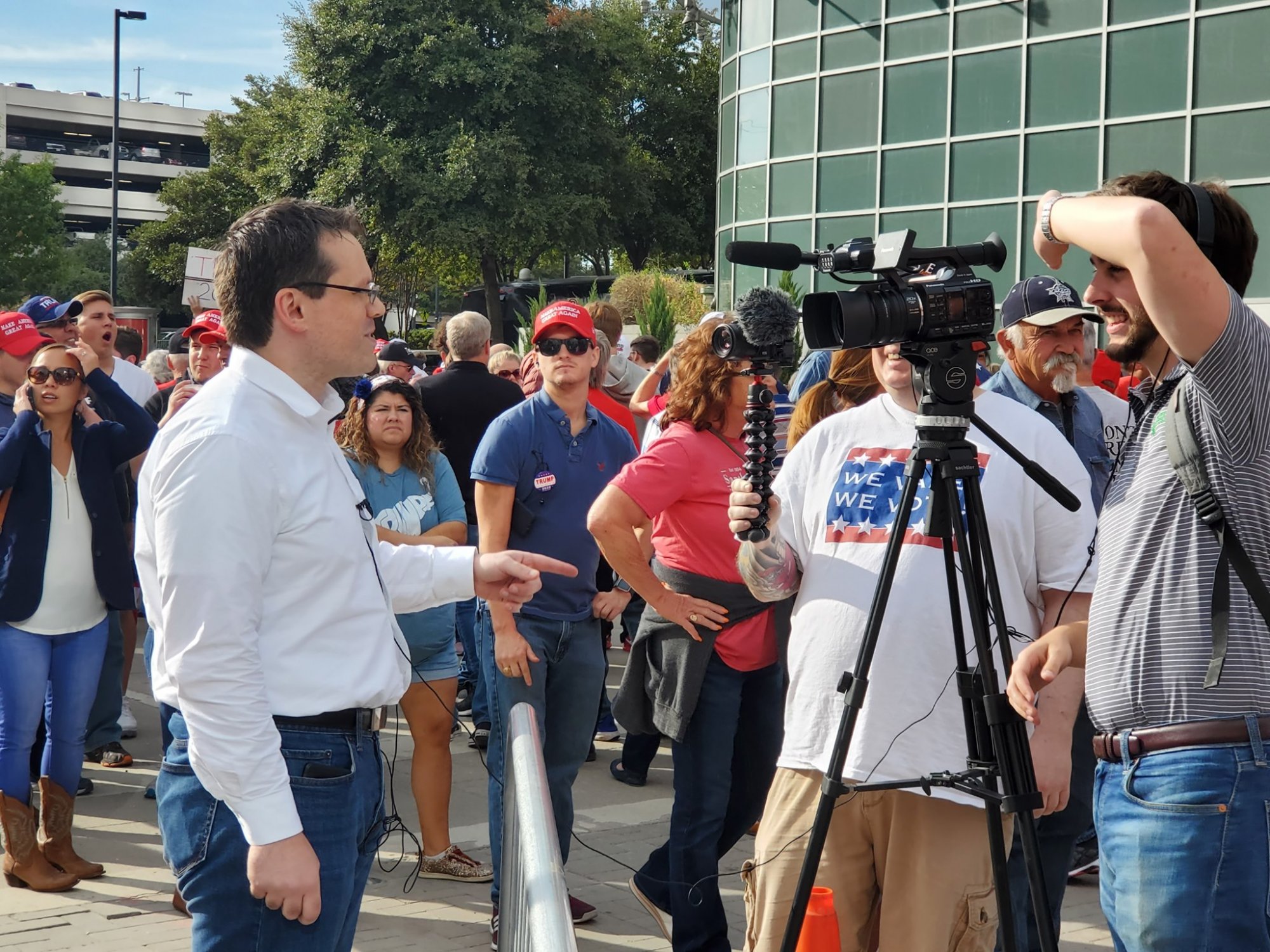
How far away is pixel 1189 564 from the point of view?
2365 millimetres

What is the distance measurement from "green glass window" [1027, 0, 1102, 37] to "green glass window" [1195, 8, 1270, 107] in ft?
5.28

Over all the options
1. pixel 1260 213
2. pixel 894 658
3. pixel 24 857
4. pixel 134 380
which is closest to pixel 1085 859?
pixel 894 658

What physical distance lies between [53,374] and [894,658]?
13.2 ft

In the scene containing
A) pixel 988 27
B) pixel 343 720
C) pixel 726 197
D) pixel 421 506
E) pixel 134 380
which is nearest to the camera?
pixel 343 720

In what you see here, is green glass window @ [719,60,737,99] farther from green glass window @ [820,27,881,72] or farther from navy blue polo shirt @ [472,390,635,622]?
navy blue polo shirt @ [472,390,635,622]

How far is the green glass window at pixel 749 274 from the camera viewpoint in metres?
22.8

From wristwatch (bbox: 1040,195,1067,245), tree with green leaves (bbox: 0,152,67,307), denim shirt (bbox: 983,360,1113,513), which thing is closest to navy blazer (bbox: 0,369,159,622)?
denim shirt (bbox: 983,360,1113,513)

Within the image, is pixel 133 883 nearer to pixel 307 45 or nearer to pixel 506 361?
pixel 506 361

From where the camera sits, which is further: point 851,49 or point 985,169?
point 851,49

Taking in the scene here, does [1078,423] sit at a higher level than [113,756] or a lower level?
higher

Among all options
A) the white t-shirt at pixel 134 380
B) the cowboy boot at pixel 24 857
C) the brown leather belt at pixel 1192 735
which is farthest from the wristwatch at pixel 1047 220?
the white t-shirt at pixel 134 380

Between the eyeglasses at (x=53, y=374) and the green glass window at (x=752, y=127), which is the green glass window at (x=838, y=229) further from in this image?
the eyeglasses at (x=53, y=374)

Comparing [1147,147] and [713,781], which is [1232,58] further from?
[713,781]

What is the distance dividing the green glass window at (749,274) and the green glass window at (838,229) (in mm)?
1018
